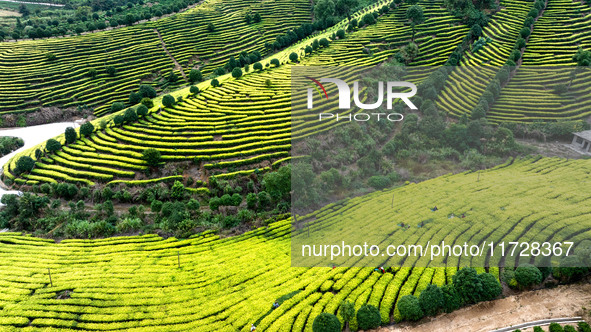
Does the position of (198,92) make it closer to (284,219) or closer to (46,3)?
(284,219)

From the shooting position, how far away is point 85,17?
9562cm

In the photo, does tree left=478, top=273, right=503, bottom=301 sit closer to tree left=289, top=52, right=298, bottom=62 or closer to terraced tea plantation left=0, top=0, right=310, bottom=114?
tree left=289, top=52, right=298, bottom=62

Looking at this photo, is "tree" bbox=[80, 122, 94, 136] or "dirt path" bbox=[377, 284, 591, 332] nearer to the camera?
"dirt path" bbox=[377, 284, 591, 332]

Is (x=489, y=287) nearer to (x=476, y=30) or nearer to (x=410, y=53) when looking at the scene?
(x=410, y=53)

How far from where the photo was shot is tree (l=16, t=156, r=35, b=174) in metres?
45.9

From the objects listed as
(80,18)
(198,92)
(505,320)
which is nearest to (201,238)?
(505,320)

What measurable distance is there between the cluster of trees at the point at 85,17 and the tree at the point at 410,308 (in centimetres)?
9072

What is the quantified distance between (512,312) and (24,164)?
53.4m

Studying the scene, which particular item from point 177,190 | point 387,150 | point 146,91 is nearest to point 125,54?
point 146,91

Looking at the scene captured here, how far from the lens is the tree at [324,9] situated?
87688 mm

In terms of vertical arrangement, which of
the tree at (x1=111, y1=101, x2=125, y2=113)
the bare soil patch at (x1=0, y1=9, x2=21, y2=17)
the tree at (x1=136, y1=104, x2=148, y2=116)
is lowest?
the tree at (x1=111, y1=101, x2=125, y2=113)

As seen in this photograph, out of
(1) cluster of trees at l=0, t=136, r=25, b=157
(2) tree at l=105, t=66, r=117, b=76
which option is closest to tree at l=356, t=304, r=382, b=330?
(1) cluster of trees at l=0, t=136, r=25, b=157

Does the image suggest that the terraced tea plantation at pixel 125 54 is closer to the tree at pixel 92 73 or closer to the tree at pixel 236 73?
the tree at pixel 92 73

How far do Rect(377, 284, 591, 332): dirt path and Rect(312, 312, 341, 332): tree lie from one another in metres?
3.59
